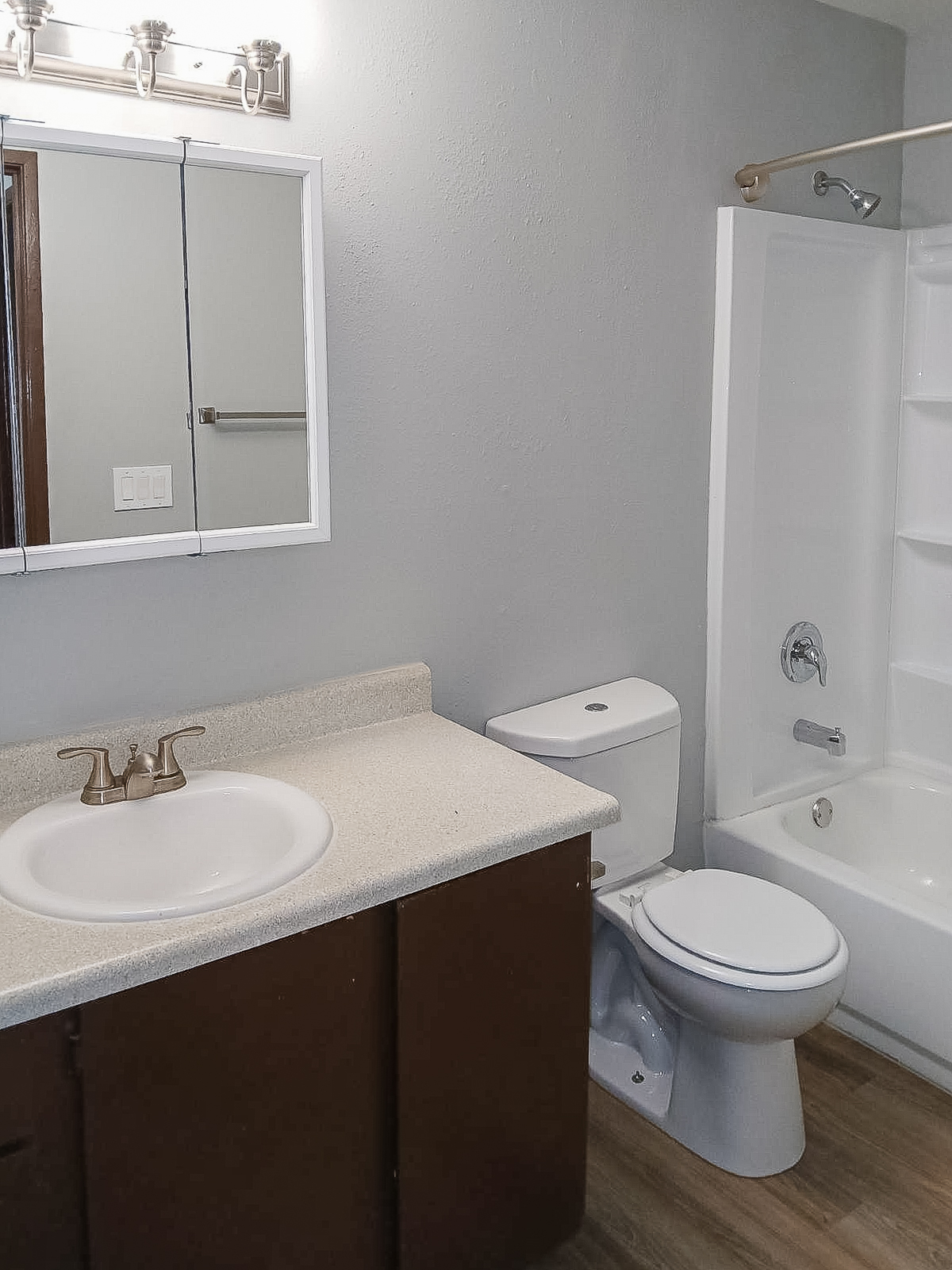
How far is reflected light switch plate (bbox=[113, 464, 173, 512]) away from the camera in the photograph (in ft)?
5.54

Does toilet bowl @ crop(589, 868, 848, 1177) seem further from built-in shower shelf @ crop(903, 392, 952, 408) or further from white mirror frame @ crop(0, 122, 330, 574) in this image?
built-in shower shelf @ crop(903, 392, 952, 408)

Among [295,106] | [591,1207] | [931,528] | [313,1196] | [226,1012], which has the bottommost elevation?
[591,1207]

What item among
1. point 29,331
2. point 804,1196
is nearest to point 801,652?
point 804,1196

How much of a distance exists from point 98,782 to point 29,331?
0.65 m

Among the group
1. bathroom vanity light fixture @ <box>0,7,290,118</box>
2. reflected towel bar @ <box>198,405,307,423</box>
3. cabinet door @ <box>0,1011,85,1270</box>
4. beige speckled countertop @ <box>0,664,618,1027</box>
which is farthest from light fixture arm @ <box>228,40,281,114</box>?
cabinet door @ <box>0,1011,85,1270</box>

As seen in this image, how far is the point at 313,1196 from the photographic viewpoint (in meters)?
1.53

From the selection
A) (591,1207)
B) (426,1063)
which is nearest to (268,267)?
(426,1063)

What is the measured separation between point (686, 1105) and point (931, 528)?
158 cm

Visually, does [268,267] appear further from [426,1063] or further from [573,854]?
[426,1063]

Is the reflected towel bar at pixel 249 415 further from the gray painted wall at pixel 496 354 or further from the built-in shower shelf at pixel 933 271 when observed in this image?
the built-in shower shelf at pixel 933 271

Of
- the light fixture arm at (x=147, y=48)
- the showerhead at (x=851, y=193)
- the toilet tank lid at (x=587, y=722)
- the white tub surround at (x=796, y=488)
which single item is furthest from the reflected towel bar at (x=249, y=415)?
the showerhead at (x=851, y=193)

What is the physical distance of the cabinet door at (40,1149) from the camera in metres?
1.27

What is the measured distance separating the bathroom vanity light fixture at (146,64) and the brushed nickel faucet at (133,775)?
953mm

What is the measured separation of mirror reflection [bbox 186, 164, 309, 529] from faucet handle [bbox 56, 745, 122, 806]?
0.39 metres
